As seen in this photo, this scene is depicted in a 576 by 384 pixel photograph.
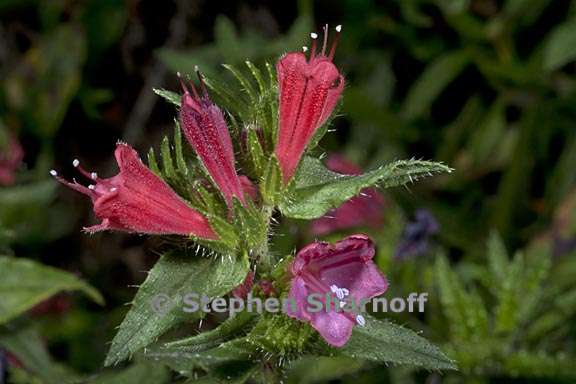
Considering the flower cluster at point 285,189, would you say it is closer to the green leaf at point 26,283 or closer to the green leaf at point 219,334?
the green leaf at point 219,334

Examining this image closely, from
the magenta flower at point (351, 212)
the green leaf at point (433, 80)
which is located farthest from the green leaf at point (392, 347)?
the green leaf at point (433, 80)

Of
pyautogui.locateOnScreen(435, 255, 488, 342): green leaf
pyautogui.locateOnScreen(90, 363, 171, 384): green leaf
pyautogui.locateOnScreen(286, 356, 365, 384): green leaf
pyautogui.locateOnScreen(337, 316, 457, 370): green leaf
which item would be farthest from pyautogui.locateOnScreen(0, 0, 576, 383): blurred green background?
pyautogui.locateOnScreen(337, 316, 457, 370): green leaf

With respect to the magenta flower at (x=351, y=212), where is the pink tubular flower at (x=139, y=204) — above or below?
below

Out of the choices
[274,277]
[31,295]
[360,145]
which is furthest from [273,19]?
[274,277]

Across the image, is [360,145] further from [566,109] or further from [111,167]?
[111,167]

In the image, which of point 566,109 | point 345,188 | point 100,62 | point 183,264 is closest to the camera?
point 345,188

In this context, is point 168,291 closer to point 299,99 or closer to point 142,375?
point 299,99

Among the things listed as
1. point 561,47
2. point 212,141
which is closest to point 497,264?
point 561,47
